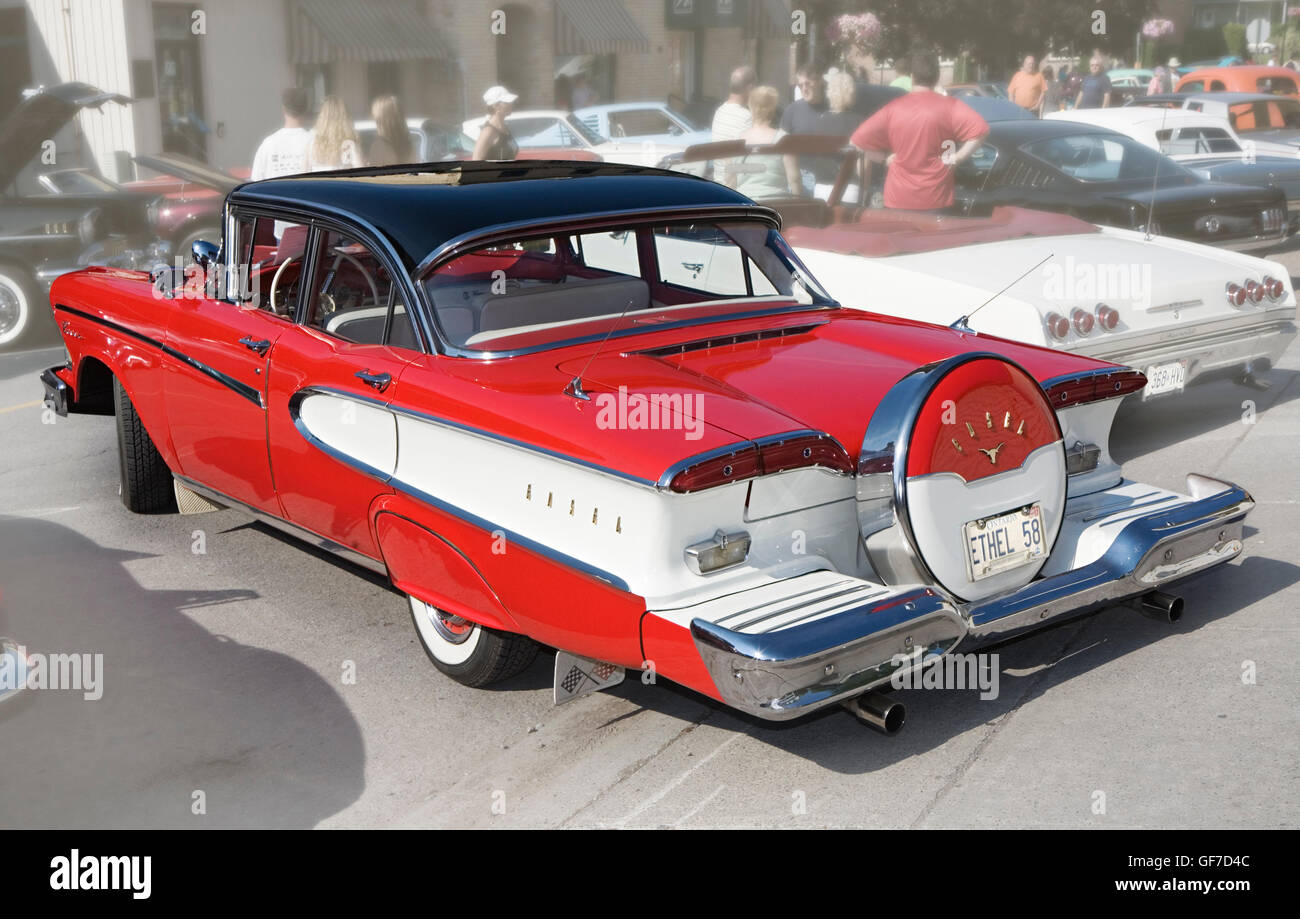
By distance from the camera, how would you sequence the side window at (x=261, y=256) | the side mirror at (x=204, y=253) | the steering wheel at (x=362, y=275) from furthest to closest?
1. the side mirror at (x=204, y=253)
2. the side window at (x=261, y=256)
3. the steering wheel at (x=362, y=275)

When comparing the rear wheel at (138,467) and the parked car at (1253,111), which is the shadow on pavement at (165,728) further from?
the parked car at (1253,111)

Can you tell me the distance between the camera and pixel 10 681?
4133mm

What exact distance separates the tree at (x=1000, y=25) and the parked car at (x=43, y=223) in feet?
74.2

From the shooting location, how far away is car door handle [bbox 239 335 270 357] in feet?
16.8

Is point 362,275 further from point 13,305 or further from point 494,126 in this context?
point 494,126

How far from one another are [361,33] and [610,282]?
1886 cm

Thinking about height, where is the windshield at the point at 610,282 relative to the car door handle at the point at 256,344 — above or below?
above

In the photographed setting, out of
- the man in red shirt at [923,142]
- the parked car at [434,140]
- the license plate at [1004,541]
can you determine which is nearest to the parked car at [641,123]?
the parked car at [434,140]

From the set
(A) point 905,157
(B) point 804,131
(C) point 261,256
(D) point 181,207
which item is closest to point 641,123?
(B) point 804,131

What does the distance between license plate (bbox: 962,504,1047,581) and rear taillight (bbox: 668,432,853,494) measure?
0.44m

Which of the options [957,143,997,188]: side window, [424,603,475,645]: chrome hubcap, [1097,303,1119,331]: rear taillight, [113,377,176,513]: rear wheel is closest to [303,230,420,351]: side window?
[424,603,475,645]: chrome hubcap

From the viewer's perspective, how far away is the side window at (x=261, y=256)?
5.51 metres

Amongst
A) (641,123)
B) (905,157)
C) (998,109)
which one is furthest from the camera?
(641,123)

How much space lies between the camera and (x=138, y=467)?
648 centimetres
